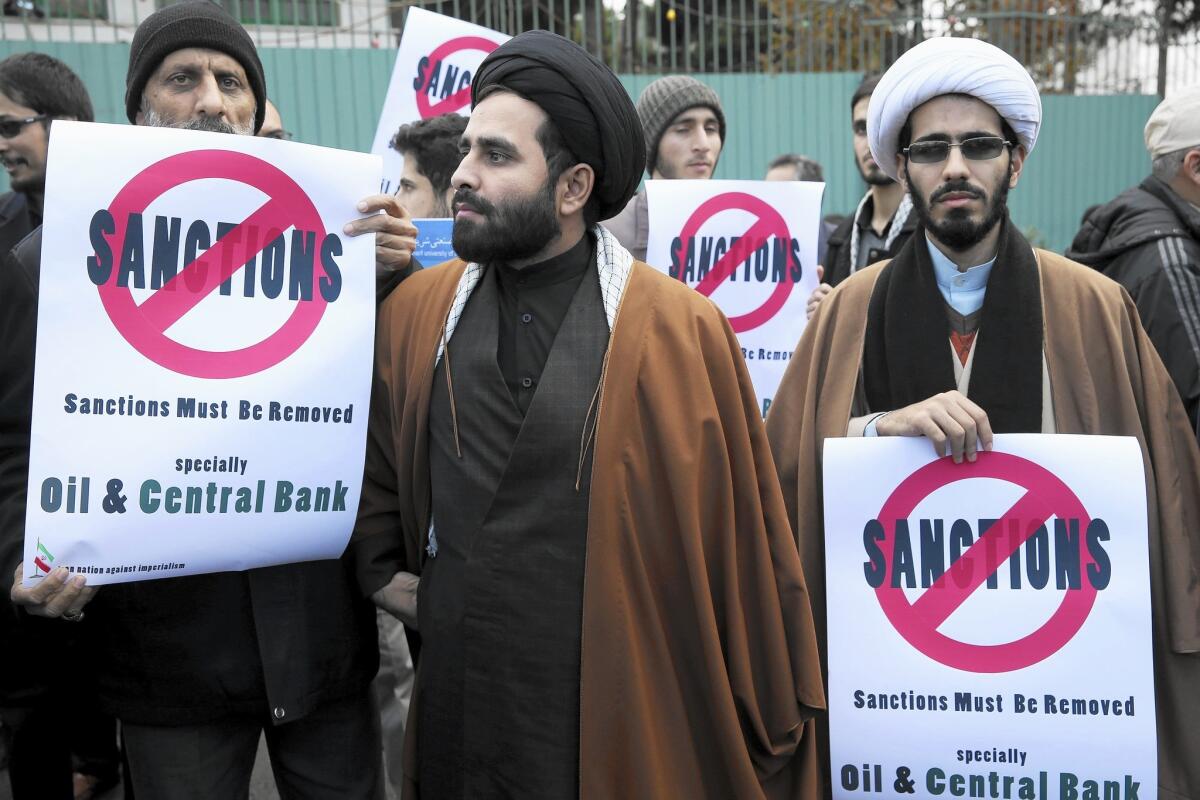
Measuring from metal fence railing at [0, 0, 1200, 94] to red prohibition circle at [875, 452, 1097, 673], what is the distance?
678cm

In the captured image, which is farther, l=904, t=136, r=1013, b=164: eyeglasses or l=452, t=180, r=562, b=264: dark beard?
l=904, t=136, r=1013, b=164: eyeglasses

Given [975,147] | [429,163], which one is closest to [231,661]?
[975,147]

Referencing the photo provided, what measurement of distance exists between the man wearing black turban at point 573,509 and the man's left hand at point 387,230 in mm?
112

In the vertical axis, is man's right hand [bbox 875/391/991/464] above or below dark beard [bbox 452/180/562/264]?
below

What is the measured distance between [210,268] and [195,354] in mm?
180

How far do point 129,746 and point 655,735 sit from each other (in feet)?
3.76

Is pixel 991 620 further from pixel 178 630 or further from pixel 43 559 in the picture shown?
pixel 43 559

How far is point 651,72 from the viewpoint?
388 inches

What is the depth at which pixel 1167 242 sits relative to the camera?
3416 millimetres

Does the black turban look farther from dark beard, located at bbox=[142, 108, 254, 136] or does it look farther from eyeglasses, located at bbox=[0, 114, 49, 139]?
eyeglasses, located at bbox=[0, 114, 49, 139]

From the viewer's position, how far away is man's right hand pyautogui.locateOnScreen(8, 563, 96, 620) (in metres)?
2.07

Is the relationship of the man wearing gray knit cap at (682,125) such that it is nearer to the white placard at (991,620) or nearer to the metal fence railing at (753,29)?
the white placard at (991,620)

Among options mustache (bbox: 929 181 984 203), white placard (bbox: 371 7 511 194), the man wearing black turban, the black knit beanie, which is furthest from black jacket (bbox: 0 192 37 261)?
mustache (bbox: 929 181 984 203)

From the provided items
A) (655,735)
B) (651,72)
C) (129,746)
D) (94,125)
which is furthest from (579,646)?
(651,72)
